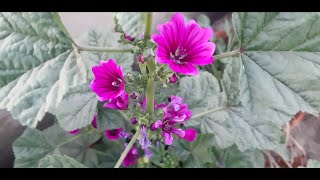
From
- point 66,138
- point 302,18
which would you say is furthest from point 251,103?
point 66,138

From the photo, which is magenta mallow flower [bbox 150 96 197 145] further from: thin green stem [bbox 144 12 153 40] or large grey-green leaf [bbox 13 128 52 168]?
large grey-green leaf [bbox 13 128 52 168]

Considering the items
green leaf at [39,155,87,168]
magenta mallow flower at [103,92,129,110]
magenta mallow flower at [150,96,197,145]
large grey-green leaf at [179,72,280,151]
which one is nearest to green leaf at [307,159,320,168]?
large grey-green leaf at [179,72,280,151]

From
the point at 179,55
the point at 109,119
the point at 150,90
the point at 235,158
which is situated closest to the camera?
the point at 179,55

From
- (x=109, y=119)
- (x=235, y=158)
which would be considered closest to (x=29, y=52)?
(x=109, y=119)

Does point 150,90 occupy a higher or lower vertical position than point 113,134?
higher

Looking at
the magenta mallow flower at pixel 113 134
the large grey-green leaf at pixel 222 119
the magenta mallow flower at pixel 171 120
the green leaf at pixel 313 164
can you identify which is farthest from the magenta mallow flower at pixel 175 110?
the green leaf at pixel 313 164

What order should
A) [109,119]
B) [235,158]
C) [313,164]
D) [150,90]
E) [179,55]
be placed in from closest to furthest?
[179,55]
[150,90]
[109,119]
[313,164]
[235,158]

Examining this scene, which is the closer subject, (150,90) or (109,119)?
(150,90)

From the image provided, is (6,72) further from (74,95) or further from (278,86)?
(278,86)

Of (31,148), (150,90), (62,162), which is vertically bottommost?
(31,148)

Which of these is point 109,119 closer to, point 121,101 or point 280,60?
point 121,101
